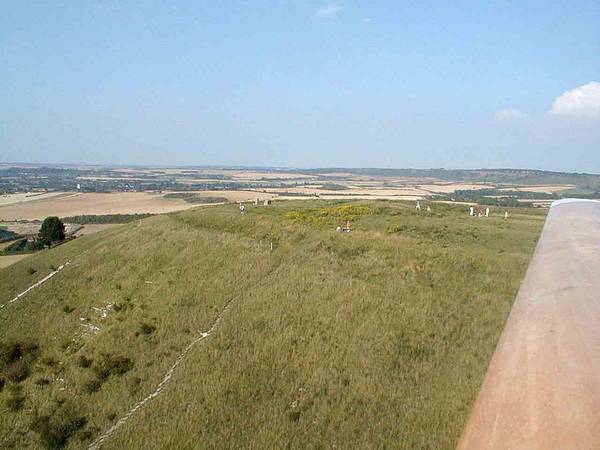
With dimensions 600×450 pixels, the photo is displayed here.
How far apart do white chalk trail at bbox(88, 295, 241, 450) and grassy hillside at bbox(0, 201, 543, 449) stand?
0.50 feet

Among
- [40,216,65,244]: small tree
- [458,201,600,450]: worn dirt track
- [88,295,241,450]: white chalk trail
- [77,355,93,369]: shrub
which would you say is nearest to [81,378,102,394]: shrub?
[77,355,93,369]: shrub

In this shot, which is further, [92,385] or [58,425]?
[92,385]

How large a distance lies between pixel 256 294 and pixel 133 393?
255 inches

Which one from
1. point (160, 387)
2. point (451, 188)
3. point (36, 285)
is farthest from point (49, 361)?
point (451, 188)

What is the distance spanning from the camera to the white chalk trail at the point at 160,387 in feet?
40.7

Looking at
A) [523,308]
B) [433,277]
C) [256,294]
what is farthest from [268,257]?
[523,308]

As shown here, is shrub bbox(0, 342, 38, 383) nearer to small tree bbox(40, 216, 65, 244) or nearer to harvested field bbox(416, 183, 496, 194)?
small tree bbox(40, 216, 65, 244)

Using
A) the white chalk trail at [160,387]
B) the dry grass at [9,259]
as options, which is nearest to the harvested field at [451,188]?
the dry grass at [9,259]

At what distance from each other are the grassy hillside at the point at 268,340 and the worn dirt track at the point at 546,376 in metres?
7.96

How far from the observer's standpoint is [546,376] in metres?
2.49

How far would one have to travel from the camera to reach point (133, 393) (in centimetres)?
1436

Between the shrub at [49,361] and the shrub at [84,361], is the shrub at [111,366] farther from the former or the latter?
the shrub at [49,361]

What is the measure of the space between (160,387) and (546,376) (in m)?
13.7

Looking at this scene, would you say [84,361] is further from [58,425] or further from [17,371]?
[58,425]
